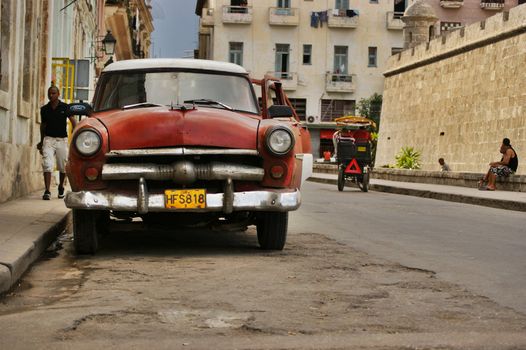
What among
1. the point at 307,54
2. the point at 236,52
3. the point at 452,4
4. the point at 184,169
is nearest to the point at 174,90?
the point at 184,169

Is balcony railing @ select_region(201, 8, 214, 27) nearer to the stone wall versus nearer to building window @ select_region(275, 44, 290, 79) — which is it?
building window @ select_region(275, 44, 290, 79)

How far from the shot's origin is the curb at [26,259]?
21.4 feet

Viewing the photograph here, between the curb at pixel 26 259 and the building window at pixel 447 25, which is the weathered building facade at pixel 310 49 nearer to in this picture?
the building window at pixel 447 25

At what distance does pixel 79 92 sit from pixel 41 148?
5.50 metres

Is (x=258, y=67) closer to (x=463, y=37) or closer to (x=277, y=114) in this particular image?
(x=463, y=37)

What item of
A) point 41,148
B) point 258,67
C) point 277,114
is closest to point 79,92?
point 41,148

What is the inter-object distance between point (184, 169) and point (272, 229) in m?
1.13

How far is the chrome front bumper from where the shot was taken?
806 centimetres

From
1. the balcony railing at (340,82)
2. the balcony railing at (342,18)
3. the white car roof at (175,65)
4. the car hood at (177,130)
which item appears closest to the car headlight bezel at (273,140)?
the car hood at (177,130)

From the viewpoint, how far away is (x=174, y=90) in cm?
938

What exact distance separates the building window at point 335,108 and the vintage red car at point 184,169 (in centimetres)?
5564

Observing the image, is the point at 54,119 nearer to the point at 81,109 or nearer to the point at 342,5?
the point at 81,109

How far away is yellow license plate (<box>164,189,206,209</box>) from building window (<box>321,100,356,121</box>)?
5636 centimetres

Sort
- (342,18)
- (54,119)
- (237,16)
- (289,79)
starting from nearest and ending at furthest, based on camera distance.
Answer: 1. (54,119)
2. (237,16)
3. (289,79)
4. (342,18)
